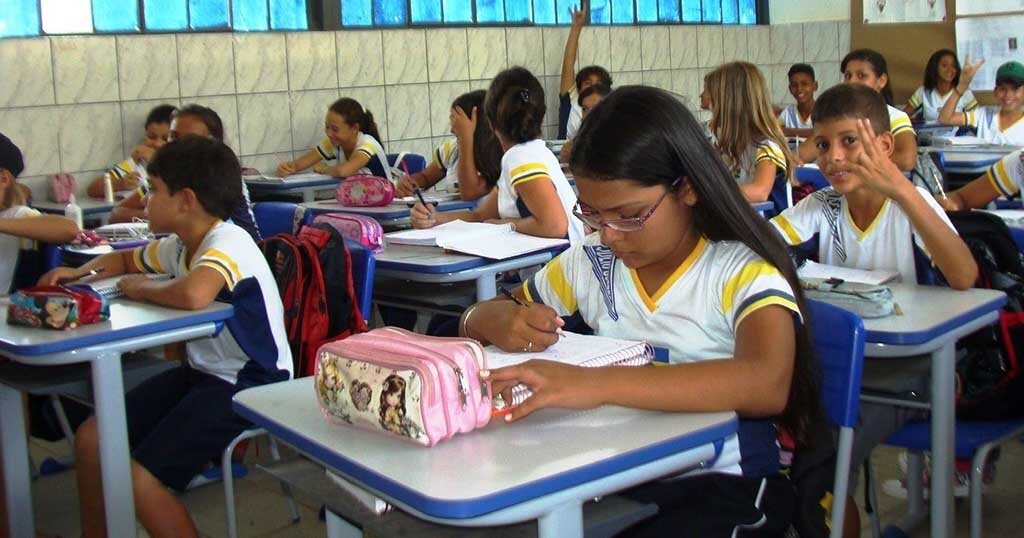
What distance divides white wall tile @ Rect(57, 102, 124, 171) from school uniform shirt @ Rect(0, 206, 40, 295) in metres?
2.51

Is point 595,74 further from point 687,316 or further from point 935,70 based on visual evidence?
point 687,316

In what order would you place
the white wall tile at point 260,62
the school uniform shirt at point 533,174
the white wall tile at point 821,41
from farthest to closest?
the white wall tile at point 821,41, the white wall tile at point 260,62, the school uniform shirt at point 533,174

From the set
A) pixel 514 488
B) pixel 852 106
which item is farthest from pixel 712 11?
pixel 514 488

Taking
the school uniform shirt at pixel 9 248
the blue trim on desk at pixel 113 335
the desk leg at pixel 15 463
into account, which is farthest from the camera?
the school uniform shirt at pixel 9 248

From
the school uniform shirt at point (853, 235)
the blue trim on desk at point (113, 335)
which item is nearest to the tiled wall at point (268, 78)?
the blue trim on desk at point (113, 335)

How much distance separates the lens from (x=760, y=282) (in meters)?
1.70

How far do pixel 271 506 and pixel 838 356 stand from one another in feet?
6.14

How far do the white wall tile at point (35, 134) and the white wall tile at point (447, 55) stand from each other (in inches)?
89.8

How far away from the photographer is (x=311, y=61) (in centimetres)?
670

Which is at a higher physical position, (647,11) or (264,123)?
(647,11)

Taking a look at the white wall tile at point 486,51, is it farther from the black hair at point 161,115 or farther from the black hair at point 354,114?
the black hair at point 161,115

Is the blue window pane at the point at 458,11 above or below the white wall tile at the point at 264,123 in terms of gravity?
above

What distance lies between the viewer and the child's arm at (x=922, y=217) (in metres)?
2.39

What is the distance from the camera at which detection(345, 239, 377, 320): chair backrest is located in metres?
2.76
